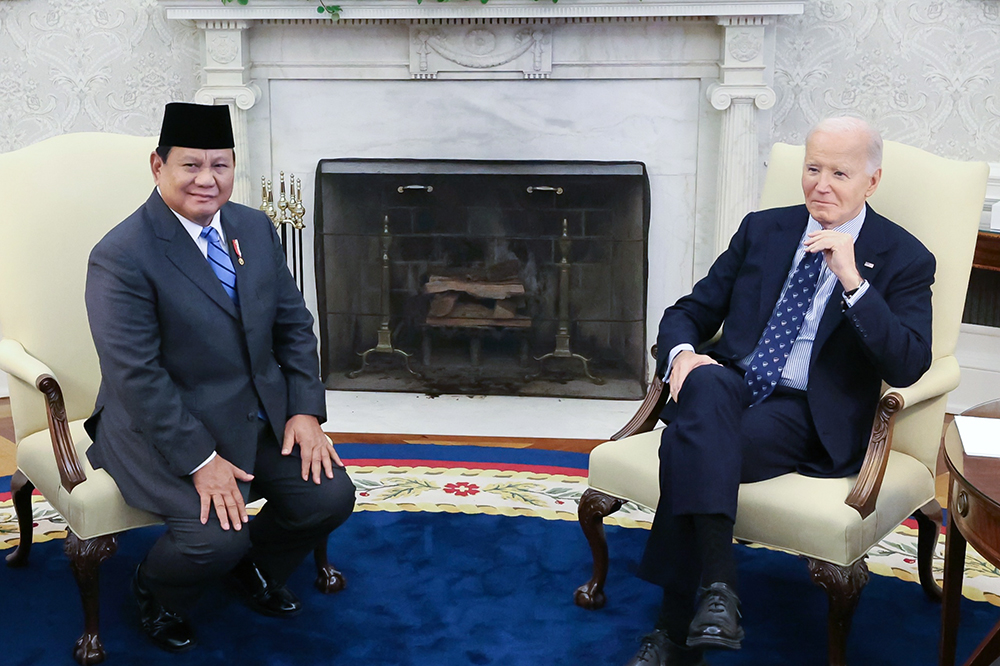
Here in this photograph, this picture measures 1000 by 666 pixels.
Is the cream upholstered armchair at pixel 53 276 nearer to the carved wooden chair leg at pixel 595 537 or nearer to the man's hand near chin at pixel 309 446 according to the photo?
the man's hand near chin at pixel 309 446

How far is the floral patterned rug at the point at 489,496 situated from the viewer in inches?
102

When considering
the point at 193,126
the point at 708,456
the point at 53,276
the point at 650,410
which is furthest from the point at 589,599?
the point at 53,276

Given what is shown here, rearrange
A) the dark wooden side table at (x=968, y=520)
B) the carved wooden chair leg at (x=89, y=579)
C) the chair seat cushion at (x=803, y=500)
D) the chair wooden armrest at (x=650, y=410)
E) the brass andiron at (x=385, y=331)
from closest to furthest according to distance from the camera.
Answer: the dark wooden side table at (x=968, y=520)
the chair seat cushion at (x=803, y=500)
the carved wooden chair leg at (x=89, y=579)
the chair wooden armrest at (x=650, y=410)
the brass andiron at (x=385, y=331)

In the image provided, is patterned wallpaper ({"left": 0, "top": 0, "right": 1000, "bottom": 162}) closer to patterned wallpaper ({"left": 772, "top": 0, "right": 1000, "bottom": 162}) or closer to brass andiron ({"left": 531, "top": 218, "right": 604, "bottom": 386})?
patterned wallpaper ({"left": 772, "top": 0, "right": 1000, "bottom": 162})

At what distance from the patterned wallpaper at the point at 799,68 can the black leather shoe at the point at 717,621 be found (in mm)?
2368

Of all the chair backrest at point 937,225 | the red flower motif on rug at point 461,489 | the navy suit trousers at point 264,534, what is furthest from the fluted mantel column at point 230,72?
the chair backrest at point 937,225

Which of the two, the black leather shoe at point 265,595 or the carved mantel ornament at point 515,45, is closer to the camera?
the black leather shoe at point 265,595

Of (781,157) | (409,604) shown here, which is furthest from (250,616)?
(781,157)

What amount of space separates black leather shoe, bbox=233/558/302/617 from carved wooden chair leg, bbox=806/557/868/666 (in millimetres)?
1170

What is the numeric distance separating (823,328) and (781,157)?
2.01 ft

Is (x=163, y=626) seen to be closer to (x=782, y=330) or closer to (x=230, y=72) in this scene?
(x=782, y=330)

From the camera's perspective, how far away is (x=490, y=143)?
3.95 metres

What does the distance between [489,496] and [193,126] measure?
4.87 ft

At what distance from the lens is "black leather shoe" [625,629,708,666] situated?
6.68 ft
